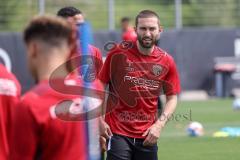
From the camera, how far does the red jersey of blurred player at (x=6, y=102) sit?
5492 mm

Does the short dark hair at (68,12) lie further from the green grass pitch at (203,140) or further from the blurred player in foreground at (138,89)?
the green grass pitch at (203,140)

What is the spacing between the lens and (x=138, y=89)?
8.77m

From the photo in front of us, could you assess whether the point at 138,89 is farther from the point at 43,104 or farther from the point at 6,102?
the point at 43,104

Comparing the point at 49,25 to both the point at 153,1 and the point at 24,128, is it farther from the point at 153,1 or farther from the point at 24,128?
the point at 153,1

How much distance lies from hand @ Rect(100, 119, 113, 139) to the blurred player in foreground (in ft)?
0.03

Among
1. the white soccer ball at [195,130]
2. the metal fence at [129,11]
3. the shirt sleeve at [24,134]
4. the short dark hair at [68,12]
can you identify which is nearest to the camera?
the shirt sleeve at [24,134]

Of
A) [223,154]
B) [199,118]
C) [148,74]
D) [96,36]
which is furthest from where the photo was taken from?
[96,36]

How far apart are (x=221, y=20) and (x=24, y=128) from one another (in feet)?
84.2

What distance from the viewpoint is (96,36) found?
2669cm

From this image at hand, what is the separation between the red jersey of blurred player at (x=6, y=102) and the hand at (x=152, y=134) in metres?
3.05

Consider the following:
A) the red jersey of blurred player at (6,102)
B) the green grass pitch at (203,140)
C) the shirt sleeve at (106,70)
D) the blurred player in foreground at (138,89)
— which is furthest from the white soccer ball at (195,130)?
the red jersey of blurred player at (6,102)

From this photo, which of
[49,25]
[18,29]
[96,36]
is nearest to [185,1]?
[96,36]

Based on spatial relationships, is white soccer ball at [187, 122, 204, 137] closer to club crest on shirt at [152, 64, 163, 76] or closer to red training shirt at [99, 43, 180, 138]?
red training shirt at [99, 43, 180, 138]

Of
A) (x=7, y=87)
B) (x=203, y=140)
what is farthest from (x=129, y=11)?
(x=7, y=87)
